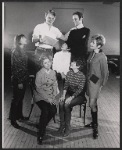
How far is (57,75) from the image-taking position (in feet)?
17.2

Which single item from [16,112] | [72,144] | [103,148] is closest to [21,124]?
[16,112]

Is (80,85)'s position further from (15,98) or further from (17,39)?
(17,39)

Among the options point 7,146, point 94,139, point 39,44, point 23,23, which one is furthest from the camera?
point 23,23

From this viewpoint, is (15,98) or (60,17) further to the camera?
(60,17)

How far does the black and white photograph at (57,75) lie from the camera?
4539 millimetres

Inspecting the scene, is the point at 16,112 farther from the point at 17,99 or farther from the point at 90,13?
the point at 90,13

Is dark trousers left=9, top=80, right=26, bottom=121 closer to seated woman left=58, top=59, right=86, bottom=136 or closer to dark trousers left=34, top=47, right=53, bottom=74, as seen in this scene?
dark trousers left=34, top=47, right=53, bottom=74

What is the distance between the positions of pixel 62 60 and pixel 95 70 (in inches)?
30.7

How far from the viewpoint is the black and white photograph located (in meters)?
4.54

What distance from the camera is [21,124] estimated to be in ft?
17.1

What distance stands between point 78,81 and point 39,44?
104 centimetres

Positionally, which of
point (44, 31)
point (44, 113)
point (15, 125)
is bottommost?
point (15, 125)

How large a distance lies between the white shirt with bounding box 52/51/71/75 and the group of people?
6cm

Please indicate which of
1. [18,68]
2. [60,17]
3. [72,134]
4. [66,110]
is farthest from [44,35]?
[72,134]
